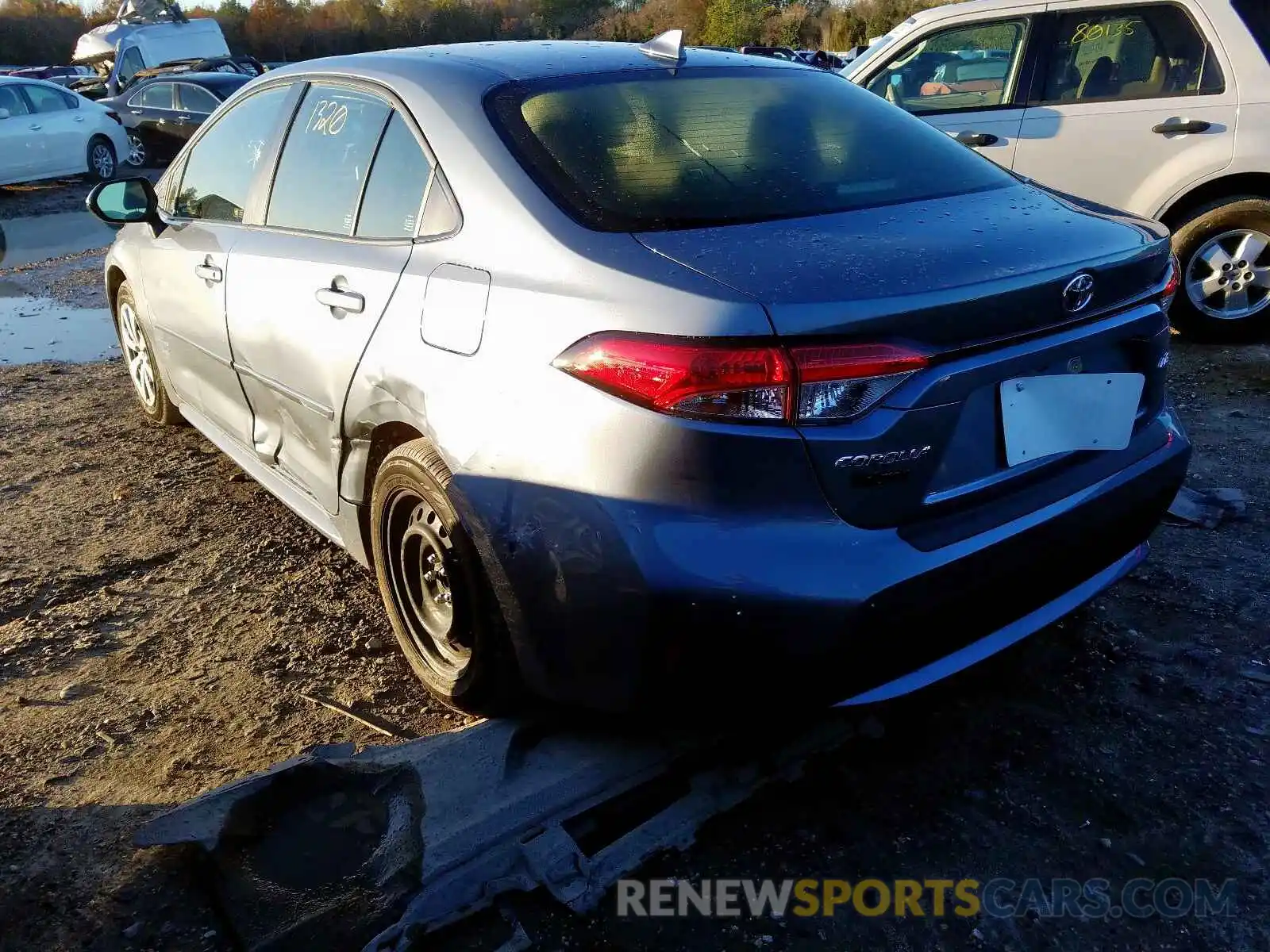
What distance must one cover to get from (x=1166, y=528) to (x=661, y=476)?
94.7 inches

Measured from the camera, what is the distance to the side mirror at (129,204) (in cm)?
393

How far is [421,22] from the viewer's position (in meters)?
44.1

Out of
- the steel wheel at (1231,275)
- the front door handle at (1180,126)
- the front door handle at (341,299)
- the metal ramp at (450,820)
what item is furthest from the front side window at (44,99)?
the metal ramp at (450,820)

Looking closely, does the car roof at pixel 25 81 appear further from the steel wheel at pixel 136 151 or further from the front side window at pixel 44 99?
the steel wheel at pixel 136 151

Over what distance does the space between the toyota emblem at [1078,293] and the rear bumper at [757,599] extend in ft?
1.32

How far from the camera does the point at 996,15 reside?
5.71 m

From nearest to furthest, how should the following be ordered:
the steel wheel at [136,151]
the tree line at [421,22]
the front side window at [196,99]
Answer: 1. the front side window at [196,99]
2. the steel wheel at [136,151]
3. the tree line at [421,22]

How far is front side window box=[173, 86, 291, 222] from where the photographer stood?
3.37 meters

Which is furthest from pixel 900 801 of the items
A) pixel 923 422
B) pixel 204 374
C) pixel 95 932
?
pixel 204 374

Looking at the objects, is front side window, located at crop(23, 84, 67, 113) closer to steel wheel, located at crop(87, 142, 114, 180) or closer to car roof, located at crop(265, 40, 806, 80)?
steel wheel, located at crop(87, 142, 114, 180)

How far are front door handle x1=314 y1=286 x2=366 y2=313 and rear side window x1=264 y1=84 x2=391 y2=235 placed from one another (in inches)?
7.2

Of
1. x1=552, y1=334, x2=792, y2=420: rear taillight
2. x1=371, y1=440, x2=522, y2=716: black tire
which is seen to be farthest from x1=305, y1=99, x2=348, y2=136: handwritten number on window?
x1=552, y1=334, x2=792, y2=420: rear taillight

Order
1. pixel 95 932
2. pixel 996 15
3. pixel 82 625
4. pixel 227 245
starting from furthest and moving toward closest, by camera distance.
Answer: pixel 996 15, pixel 227 245, pixel 82 625, pixel 95 932

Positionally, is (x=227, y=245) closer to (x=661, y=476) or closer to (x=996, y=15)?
(x=661, y=476)
